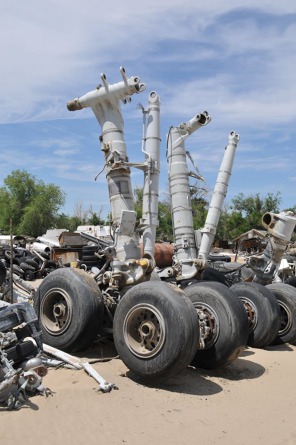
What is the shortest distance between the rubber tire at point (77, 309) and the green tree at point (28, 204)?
155ft

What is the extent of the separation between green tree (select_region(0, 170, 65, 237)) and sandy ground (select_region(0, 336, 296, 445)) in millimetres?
48816

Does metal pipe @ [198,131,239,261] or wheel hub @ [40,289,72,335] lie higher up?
metal pipe @ [198,131,239,261]

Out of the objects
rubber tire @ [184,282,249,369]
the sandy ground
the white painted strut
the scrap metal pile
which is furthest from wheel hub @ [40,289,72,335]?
rubber tire @ [184,282,249,369]

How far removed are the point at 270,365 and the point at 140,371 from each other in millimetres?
3033

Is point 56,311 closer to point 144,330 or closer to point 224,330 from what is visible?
point 144,330

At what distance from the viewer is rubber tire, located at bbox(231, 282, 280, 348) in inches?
360

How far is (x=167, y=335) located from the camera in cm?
610

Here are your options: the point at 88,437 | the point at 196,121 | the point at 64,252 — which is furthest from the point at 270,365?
the point at 64,252

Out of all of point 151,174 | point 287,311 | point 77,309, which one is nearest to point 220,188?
point 151,174

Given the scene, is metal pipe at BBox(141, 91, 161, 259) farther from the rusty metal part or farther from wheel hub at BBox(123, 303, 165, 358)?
wheel hub at BBox(123, 303, 165, 358)

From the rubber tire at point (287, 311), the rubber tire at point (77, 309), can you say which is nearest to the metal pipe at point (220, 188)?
the rubber tire at point (287, 311)

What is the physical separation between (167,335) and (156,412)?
90 centimetres

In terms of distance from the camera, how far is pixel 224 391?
6.66m

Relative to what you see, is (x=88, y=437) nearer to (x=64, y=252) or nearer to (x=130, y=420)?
(x=130, y=420)
